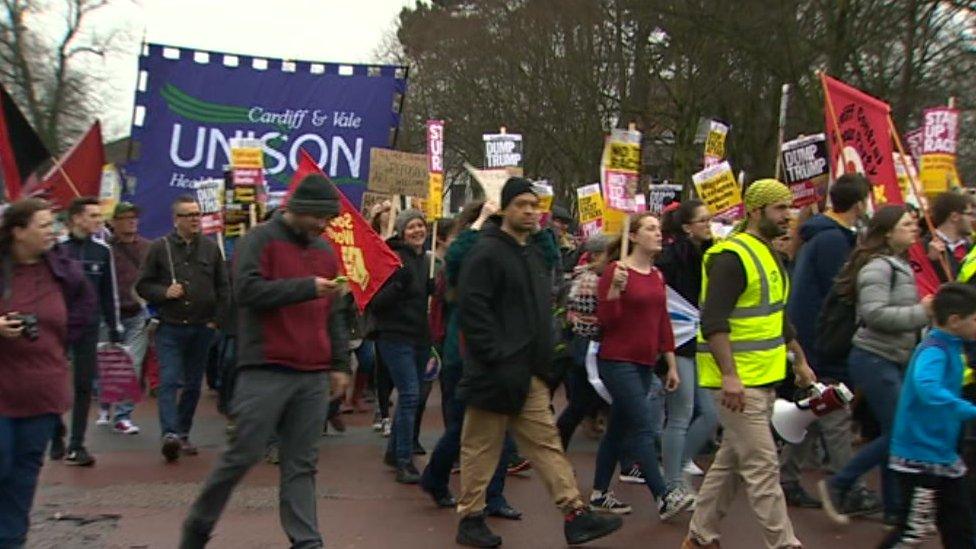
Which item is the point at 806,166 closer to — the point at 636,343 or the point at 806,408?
the point at 806,408

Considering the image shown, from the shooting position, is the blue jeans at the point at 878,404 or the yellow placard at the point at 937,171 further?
the yellow placard at the point at 937,171

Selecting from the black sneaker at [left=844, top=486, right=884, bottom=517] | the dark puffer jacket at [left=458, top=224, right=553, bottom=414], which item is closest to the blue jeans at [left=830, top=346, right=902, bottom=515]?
the black sneaker at [left=844, top=486, right=884, bottom=517]

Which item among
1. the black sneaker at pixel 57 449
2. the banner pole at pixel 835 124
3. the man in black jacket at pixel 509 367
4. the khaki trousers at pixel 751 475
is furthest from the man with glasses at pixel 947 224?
the black sneaker at pixel 57 449

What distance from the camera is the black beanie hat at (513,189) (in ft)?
20.0

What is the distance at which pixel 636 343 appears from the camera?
266 inches

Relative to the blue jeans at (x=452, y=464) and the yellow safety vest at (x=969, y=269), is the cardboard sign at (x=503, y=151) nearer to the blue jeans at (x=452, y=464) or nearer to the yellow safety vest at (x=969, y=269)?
Result: the blue jeans at (x=452, y=464)

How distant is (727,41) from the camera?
75.0ft

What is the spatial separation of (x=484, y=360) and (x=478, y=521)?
0.91 meters

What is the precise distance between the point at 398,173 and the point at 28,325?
569cm

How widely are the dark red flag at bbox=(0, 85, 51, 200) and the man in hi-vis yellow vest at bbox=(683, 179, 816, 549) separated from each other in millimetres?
4941

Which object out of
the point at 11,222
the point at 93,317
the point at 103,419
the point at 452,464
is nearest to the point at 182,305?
the point at 93,317

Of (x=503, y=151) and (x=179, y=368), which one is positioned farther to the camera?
(x=503, y=151)

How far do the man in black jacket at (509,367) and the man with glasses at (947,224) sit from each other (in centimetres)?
294

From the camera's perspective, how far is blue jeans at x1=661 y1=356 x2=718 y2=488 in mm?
7023
